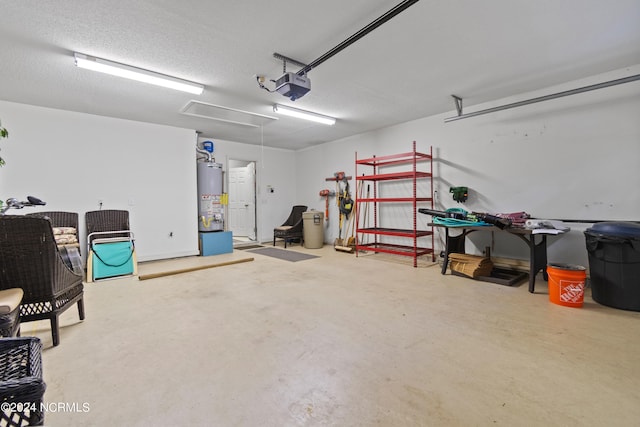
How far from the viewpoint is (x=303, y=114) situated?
4883 mm

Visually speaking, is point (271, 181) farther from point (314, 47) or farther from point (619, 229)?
point (619, 229)

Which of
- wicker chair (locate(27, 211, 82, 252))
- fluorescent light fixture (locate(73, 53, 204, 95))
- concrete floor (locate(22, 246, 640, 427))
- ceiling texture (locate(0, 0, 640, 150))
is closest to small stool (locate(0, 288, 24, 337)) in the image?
concrete floor (locate(22, 246, 640, 427))

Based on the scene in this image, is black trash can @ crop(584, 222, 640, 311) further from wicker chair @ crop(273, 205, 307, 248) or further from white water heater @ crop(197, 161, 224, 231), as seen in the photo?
white water heater @ crop(197, 161, 224, 231)

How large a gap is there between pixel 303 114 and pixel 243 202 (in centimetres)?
440

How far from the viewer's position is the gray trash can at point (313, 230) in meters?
6.80

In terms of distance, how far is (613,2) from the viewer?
Answer: 7.45 feet

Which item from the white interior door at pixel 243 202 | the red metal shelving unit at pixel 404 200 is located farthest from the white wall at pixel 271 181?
the red metal shelving unit at pixel 404 200

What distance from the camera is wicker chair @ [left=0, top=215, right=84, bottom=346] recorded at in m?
2.01

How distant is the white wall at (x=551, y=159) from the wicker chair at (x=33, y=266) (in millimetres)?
5193

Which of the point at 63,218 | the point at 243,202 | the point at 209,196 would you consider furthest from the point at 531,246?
the point at 243,202

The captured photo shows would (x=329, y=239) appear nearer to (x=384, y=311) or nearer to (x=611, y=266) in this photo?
(x=384, y=311)

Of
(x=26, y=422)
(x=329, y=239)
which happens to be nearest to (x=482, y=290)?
(x=26, y=422)

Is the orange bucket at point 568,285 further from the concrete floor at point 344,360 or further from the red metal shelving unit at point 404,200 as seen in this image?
the red metal shelving unit at point 404,200

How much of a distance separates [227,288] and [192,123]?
345 cm
